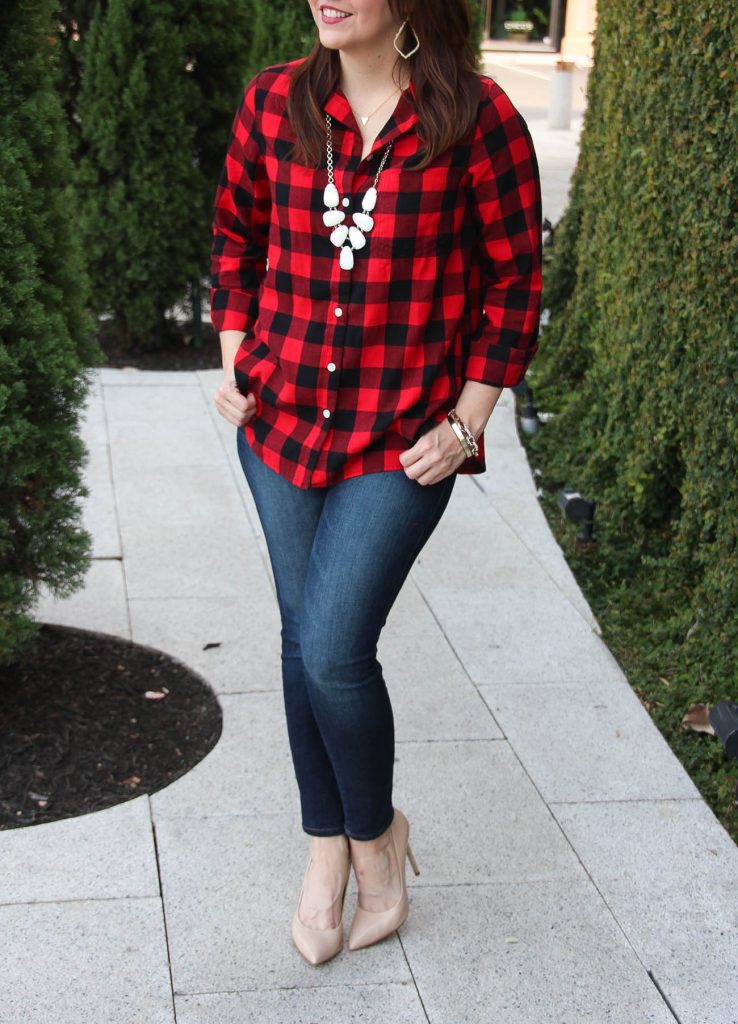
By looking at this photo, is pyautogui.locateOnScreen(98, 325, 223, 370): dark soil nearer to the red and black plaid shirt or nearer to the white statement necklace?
the red and black plaid shirt

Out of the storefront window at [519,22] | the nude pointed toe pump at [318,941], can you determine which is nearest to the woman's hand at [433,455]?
the nude pointed toe pump at [318,941]

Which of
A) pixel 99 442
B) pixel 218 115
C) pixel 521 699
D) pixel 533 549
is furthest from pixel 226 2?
pixel 521 699

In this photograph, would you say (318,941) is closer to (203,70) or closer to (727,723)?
(727,723)

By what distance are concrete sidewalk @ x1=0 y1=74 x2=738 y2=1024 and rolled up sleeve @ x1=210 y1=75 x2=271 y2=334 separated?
1.33m

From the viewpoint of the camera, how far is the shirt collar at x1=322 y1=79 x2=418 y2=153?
2570mm

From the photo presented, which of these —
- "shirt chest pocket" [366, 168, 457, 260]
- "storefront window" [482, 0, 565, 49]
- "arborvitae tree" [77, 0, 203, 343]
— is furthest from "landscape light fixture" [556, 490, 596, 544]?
"storefront window" [482, 0, 565, 49]

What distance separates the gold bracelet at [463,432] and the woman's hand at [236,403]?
0.43 m

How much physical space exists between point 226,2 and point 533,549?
12.5 feet

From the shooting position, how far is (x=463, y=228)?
2.67m

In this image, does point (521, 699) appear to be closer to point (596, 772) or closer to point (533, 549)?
point (596, 772)

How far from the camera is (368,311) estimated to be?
2617 mm

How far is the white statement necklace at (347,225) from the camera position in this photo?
2.58 m

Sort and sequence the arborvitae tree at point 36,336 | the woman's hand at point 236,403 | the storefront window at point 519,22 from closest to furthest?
1. the woman's hand at point 236,403
2. the arborvitae tree at point 36,336
3. the storefront window at point 519,22

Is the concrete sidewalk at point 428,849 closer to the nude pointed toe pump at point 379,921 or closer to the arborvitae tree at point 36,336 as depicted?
the nude pointed toe pump at point 379,921
